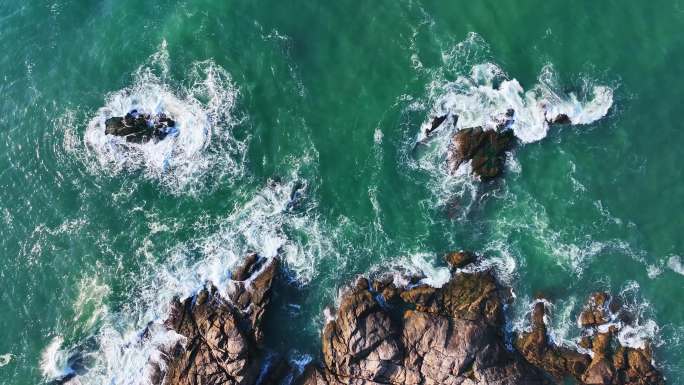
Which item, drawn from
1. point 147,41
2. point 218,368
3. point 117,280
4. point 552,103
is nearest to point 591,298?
point 552,103

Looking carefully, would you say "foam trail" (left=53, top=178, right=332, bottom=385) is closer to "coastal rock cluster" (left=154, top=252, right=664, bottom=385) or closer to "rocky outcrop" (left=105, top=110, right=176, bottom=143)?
"coastal rock cluster" (left=154, top=252, right=664, bottom=385)

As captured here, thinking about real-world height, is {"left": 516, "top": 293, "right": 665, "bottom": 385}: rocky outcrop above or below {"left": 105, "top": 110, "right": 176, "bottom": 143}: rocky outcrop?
above

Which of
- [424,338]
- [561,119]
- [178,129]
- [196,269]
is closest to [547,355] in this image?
[424,338]

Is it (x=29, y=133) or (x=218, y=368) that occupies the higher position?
(x=29, y=133)

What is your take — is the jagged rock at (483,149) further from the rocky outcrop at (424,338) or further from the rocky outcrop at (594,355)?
the rocky outcrop at (594,355)

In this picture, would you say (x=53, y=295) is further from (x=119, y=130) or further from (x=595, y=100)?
(x=595, y=100)

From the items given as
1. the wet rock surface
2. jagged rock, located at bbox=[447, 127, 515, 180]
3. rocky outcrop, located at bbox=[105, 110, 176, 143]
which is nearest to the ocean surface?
rocky outcrop, located at bbox=[105, 110, 176, 143]
